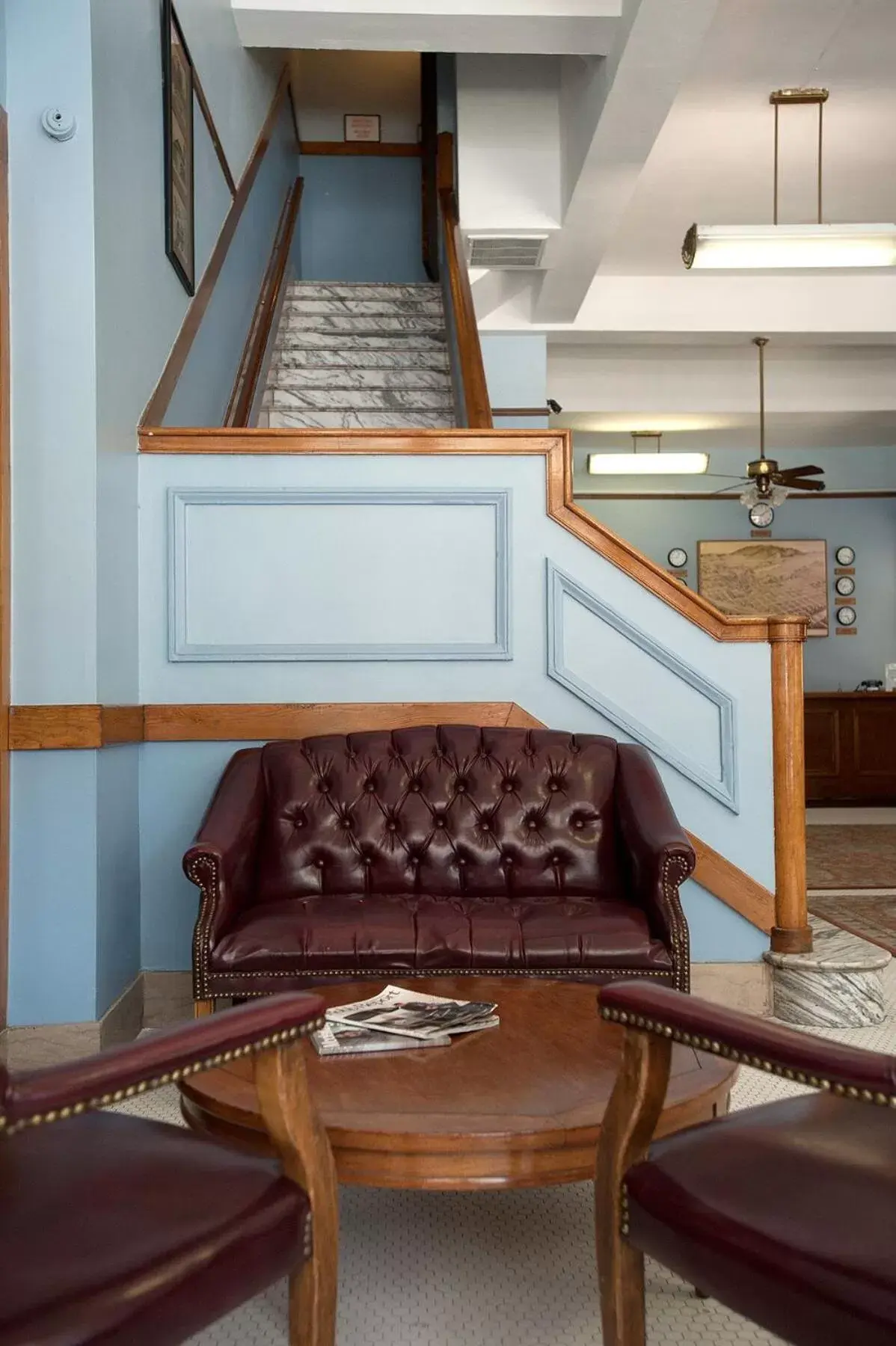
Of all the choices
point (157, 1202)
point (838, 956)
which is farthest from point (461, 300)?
point (157, 1202)

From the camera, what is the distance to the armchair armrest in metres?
1.19

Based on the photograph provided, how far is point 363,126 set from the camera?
32.2 feet

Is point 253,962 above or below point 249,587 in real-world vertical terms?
below

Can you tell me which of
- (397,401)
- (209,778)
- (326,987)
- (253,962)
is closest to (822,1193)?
(326,987)

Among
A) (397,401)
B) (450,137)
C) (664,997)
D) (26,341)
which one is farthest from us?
(450,137)

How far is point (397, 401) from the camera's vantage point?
646 centimetres

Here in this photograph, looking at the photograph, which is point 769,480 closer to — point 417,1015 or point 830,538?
point 830,538

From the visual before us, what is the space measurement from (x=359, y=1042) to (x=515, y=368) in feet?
21.2

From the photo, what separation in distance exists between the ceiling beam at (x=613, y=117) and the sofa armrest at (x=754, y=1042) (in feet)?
13.2

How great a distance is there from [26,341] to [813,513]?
8.96 meters

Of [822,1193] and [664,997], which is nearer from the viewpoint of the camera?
[822,1193]

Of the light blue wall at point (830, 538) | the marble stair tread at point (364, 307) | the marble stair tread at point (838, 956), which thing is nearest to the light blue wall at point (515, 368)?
the marble stair tread at point (364, 307)

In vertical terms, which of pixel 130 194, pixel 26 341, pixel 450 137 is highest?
pixel 450 137

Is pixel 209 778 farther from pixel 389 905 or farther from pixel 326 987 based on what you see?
pixel 326 987
